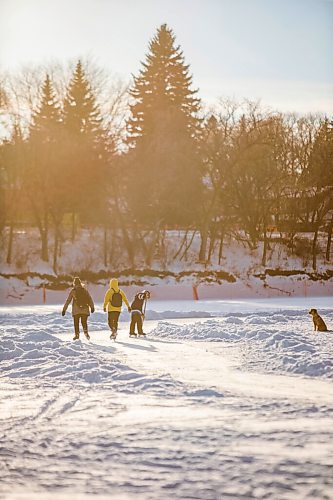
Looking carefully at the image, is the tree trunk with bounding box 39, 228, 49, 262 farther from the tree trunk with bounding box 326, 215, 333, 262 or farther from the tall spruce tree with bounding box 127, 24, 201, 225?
the tree trunk with bounding box 326, 215, 333, 262

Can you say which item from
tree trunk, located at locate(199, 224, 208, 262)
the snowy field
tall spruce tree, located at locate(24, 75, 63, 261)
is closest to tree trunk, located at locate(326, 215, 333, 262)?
tree trunk, located at locate(199, 224, 208, 262)

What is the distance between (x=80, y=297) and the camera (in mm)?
15734

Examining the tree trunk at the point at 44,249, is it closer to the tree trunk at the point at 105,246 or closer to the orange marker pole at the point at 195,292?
the tree trunk at the point at 105,246

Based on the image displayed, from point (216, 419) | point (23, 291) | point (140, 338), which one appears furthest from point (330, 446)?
point (23, 291)

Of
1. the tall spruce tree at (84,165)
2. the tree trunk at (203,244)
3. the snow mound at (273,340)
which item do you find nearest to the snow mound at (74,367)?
the snow mound at (273,340)

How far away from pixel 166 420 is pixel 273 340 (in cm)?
646

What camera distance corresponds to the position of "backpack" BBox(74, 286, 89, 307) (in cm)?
1565

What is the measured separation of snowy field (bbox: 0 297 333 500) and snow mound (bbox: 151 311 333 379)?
1.9 inches

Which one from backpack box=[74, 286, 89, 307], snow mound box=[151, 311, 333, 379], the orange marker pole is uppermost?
backpack box=[74, 286, 89, 307]

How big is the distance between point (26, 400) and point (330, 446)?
3.90 metres

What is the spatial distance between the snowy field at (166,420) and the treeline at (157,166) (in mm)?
28821

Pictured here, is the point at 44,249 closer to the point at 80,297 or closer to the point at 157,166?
the point at 157,166

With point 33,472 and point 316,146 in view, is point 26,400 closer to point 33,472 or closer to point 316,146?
point 33,472

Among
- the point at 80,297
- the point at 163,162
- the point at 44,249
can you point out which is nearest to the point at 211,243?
the point at 163,162
